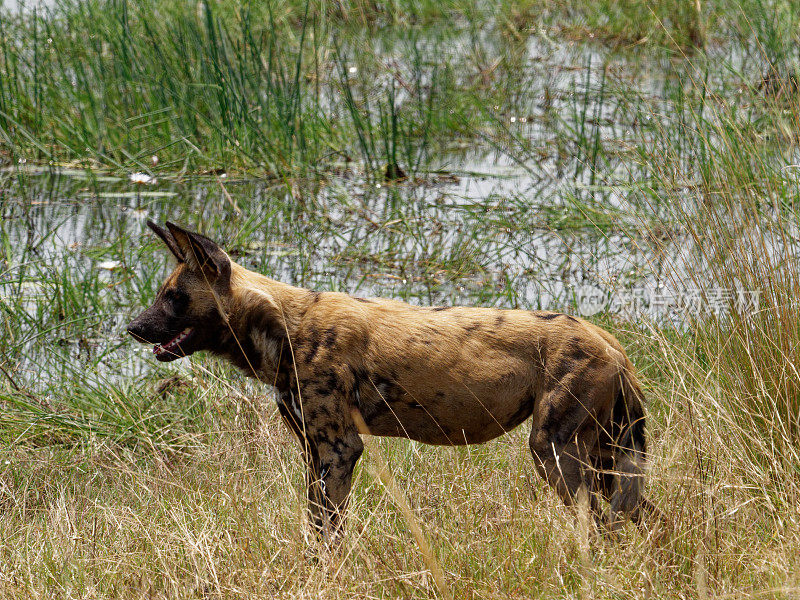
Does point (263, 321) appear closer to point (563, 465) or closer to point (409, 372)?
point (409, 372)

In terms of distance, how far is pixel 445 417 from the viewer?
409cm

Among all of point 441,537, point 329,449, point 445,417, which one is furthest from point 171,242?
point 441,537

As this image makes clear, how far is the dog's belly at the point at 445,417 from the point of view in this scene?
13.3 ft

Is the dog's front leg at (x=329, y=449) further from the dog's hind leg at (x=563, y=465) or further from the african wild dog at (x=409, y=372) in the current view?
the dog's hind leg at (x=563, y=465)

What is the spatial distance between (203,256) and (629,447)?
1.72 meters

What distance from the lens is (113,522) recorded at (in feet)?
13.9

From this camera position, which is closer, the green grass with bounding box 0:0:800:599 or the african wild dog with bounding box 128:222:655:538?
the green grass with bounding box 0:0:800:599

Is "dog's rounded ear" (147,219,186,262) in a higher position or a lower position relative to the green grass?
higher

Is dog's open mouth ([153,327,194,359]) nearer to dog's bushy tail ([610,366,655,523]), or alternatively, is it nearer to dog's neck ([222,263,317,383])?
dog's neck ([222,263,317,383])

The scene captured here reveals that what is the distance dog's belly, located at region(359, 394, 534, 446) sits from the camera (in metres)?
4.06

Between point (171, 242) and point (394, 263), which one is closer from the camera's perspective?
point (171, 242)

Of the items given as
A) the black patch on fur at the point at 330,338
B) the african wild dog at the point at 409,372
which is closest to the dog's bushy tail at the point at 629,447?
the african wild dog at the point at 409,372

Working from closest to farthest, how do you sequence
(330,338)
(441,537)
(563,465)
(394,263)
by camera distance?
(441,537), (563,465), (330,338), (394,263)

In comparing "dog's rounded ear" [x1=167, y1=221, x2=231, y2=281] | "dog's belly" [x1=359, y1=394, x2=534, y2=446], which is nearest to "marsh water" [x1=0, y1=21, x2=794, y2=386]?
"dog's belly" [x1=359, y1=394, x2=534, y2=446]
